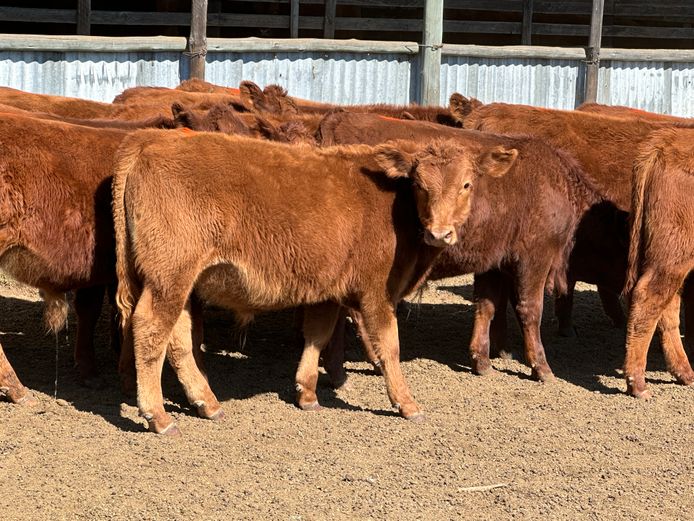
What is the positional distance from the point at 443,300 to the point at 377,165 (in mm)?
3846

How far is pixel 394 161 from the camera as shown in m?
6.79

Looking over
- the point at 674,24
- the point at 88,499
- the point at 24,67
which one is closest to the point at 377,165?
the point at 88,499

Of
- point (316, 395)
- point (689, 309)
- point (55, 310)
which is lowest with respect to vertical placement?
point (316, 395)

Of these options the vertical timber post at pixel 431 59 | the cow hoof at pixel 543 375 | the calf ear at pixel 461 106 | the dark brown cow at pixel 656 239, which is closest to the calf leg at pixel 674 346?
the dark brown cow at pixel 656 239

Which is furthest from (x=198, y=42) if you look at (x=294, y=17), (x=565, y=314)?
(x=565, y=314)

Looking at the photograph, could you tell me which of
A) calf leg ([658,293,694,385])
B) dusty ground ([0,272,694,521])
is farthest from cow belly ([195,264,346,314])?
calf leg ([658,293,694,385])

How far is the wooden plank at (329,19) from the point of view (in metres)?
15.7

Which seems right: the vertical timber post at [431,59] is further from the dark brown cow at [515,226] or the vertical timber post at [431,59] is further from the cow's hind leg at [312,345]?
the cow's hind leg at [312,345]

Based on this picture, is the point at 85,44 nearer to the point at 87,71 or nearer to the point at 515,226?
the point at 87,71

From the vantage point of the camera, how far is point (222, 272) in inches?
257

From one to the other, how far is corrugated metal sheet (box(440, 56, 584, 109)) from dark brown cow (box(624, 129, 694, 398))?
22.8ft

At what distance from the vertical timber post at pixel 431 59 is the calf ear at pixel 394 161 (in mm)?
7220

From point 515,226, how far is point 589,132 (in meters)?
1.67

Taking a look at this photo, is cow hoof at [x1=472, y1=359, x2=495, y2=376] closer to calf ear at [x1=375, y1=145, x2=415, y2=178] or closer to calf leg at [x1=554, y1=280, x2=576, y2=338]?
calf leg at [x1=554, y1=280, x2=576, y2=338]
